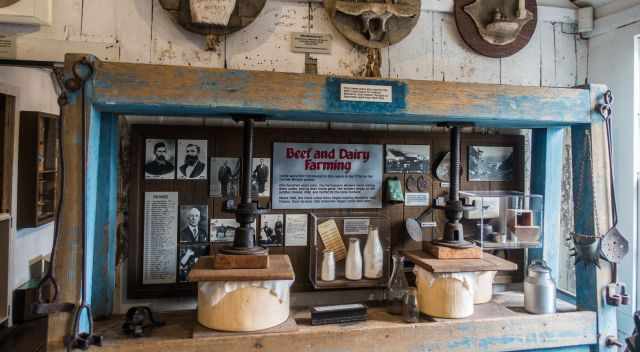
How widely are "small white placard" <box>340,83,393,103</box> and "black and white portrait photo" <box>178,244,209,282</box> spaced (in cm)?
70

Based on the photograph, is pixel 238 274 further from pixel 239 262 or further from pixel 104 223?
pixel 104 223

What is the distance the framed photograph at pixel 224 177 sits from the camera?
4.72 feet

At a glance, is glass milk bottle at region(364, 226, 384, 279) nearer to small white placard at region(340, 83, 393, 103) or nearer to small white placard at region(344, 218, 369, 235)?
small white placard at region(344, 218, 369, 235)

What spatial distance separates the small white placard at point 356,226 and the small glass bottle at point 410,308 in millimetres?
323

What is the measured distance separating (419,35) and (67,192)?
123cm

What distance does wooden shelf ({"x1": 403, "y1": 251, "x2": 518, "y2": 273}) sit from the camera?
1217 mm

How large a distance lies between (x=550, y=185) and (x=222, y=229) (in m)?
1.19

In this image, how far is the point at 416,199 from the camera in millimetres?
1560

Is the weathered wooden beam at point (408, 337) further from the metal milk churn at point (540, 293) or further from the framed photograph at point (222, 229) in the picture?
the framed photograph at point (222, 229)

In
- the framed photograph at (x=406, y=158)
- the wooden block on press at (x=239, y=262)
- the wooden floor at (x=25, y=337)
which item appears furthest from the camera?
the wooden floor at (x=25, y=337)

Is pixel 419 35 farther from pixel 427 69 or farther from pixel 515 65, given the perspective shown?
pixel 515 65

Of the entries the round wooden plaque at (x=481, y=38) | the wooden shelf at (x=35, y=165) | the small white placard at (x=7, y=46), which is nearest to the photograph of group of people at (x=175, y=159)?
the small white placard at (x=7, y=46)

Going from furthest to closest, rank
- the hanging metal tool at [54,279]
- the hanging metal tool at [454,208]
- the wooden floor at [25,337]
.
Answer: the wooden floor at [25,337], the hanging metal tool at [454,208], the hanging metal tool at [54,279]

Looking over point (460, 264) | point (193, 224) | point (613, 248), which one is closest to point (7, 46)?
point (193, 224)
